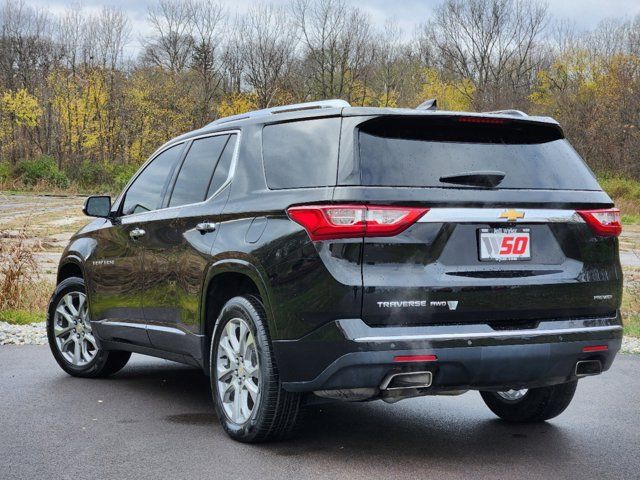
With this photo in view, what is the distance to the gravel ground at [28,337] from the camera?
9.34 metres

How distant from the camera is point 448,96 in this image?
60.7 meters

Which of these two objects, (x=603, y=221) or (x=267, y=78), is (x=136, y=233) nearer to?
(x=603, y=221)

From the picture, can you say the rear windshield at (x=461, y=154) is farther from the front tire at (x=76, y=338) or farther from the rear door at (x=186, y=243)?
the front tire at (x=76, y=338)

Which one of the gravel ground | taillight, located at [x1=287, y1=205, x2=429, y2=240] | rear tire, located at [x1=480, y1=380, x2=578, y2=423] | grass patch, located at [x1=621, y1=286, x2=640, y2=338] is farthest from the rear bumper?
grass patch, located at [x1=621, y1=286, x2=640, y2=338]

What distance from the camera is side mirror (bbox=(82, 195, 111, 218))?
6.81m

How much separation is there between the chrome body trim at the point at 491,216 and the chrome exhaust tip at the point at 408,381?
0.75m

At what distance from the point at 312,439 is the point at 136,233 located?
2.15 meters

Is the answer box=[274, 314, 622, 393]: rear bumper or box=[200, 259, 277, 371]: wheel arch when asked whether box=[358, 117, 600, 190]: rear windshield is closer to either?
box=[274, 314, 622, 393]: rear bumper

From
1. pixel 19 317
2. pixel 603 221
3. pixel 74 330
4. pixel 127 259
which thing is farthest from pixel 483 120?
pixel 19 317

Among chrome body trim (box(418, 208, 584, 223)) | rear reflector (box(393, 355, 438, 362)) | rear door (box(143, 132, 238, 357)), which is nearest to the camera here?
rear reflector (box(393, 355, 438, 362))

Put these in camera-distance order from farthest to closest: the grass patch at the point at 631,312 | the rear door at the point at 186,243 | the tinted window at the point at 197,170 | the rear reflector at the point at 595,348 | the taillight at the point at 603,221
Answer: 1. the grass patch at the point at 631,312
2. the tinted window at the point at 197,170
3. the rear door at the point at 186,243
4. the taillight at the point at 603,221
5. the rear reflector at the point at 595,348

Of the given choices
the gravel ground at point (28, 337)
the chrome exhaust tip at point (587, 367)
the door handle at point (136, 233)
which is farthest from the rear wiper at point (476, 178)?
the gravel ground at point (28, 337)

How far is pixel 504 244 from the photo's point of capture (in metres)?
4.52

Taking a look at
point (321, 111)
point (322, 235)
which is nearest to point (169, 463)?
point (322, 235)
